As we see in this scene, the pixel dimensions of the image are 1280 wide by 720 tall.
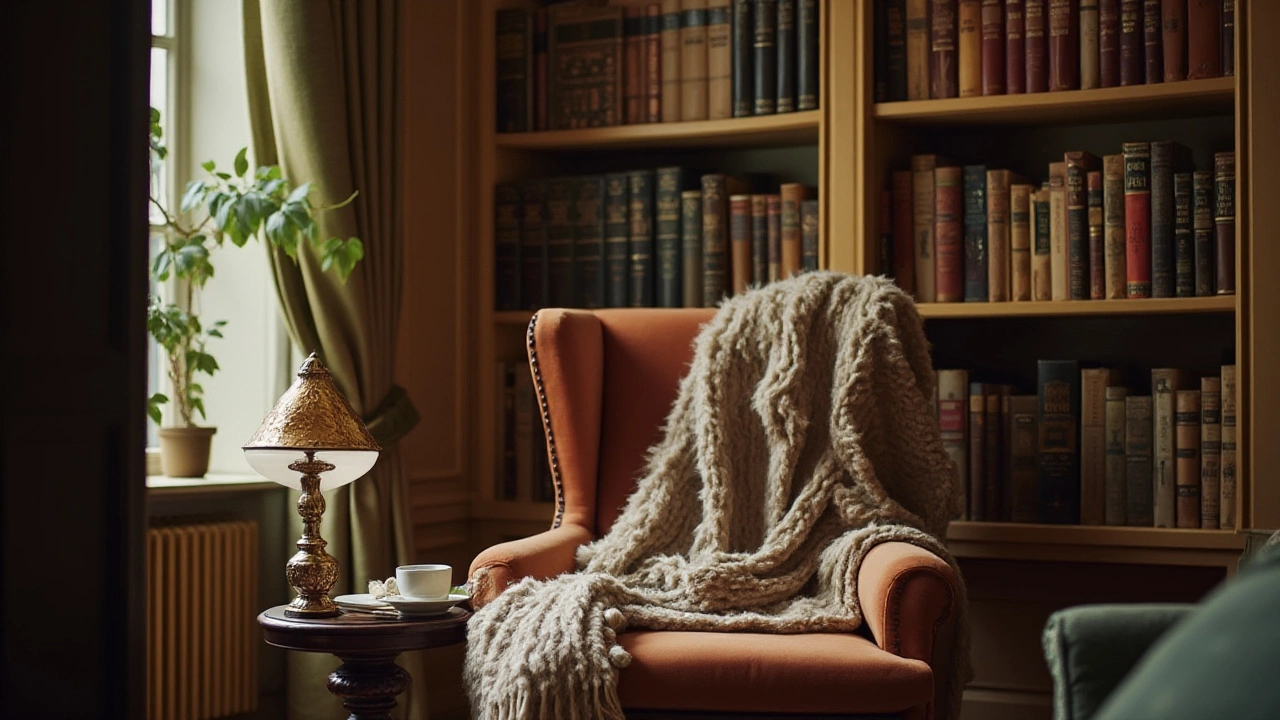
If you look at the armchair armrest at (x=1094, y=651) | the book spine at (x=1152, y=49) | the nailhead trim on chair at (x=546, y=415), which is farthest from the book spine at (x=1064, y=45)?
Answer: the armchair armrest at (x=1094, y=651)

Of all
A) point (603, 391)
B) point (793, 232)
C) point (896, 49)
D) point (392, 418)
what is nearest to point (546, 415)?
point (603, 391)

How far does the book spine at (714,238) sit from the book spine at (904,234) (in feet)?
1.26

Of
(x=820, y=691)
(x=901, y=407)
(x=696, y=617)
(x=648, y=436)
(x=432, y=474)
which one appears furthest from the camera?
(x=432, y=474)

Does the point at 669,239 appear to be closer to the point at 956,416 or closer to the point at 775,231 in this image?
the point at 775,231

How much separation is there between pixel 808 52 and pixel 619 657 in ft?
5.11

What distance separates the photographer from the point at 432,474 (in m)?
3.14

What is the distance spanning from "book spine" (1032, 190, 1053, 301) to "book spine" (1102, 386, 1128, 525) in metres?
0.24

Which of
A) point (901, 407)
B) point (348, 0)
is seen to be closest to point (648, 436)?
point (901, 407)

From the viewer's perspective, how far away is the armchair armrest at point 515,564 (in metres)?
2.15

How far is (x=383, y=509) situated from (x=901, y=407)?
3.64 ft

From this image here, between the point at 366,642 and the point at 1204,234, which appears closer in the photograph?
the point at 366,642

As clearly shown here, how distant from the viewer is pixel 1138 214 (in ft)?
8.95

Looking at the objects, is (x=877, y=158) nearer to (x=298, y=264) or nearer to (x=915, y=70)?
(x=915, y=70)

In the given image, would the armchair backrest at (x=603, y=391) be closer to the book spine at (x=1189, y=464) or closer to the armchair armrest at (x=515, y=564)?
the armchair armrest at (x=515, y=564)
